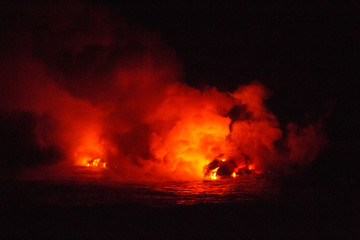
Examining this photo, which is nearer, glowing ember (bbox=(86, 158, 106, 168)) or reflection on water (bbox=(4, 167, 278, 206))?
reflection on water (bbox=(4, 167, 278, 206))

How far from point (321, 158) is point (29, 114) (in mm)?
18513

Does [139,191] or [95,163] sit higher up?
[95,163]

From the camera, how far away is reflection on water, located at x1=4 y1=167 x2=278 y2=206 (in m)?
13.7

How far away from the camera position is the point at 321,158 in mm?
26328

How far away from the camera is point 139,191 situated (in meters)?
15.6

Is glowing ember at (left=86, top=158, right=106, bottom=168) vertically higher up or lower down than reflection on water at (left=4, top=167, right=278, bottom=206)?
higher up

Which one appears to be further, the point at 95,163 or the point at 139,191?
the point at 95,163

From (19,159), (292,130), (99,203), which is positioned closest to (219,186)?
(99,203)

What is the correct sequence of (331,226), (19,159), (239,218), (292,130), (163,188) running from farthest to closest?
1. (19,159)
2. (292,130)
3. (163,188)
4. (239,218)
5. (331,226)

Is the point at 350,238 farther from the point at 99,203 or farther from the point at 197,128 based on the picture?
the point at 197,128

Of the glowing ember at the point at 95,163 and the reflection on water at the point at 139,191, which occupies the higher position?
the glowing ember at the point at 95,163

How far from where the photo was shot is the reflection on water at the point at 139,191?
1366 cm

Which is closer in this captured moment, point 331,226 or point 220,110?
point 331,226

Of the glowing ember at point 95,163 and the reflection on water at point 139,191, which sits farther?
the glowing ember at point 95,163
